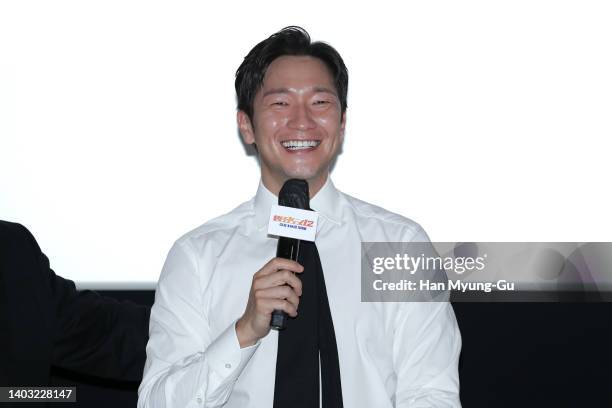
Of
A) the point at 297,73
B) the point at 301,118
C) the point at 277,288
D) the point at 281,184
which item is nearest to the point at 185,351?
the point at 277,288

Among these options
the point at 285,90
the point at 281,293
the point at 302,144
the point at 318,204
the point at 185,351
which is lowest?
the point at 185,351

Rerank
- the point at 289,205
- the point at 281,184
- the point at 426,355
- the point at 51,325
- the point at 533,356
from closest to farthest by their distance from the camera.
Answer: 1. the point at 289,205
2. the point at 426,355
3. the point at 281,184
4. the point at 51,325
5. the point at 533,356

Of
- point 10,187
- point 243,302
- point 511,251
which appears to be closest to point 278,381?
point 243,302

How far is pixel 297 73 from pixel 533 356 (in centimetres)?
137

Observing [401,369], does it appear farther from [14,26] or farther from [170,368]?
[14,26]

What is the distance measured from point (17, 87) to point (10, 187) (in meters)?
0.34

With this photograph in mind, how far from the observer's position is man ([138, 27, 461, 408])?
79.6 inches

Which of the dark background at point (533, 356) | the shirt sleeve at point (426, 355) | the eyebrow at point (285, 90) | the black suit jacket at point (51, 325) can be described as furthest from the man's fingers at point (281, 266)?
the dark background at point (533, 356)

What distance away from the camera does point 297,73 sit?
2.31 meters

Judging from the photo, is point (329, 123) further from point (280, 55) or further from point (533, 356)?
point (533, 356)

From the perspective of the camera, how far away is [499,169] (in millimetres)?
2873

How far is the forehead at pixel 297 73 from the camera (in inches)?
90.5

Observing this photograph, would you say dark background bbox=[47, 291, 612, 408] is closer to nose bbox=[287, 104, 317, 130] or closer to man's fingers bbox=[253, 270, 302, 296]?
nose bbox=[287, 104, 317, 130]

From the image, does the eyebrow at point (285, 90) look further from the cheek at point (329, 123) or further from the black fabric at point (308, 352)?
the black fabric at point (308, 352)
